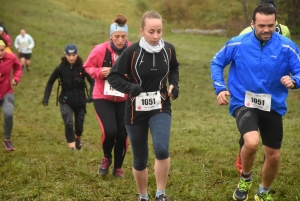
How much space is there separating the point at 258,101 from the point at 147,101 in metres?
1.20

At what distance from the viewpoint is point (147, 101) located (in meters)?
5.82

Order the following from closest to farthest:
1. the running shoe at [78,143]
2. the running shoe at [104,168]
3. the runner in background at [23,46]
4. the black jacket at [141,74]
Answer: the black jacket at [141,74] < the running shoe at [104,168] < the running shoe at [78,143] < the runner in background at [23,46]

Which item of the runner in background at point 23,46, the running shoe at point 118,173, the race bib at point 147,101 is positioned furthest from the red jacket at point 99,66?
the runner in background at point 23,46

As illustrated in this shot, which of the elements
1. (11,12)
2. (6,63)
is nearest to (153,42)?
(6,63)

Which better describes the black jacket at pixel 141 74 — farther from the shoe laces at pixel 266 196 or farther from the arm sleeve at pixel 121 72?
the shoe laces at pixel 266 196

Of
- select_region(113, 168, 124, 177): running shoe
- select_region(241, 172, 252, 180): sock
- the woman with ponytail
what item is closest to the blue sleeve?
select_region(241, 172, 252, 180): sock

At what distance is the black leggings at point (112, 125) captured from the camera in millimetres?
7543

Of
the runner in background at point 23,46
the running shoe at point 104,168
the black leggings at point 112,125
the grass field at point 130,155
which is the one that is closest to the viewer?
the grass field at point 130,155

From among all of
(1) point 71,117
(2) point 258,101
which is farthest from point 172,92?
(1) point 71,117

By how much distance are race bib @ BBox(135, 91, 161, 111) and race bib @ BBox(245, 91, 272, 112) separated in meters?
0.97

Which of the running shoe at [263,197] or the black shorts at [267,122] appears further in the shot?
the running shoe at [263,197]

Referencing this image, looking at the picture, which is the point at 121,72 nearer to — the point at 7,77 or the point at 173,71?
the point at 173,71

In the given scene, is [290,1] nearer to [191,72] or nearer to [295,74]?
[191,72]

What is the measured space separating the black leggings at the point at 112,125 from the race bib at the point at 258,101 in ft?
7.85
